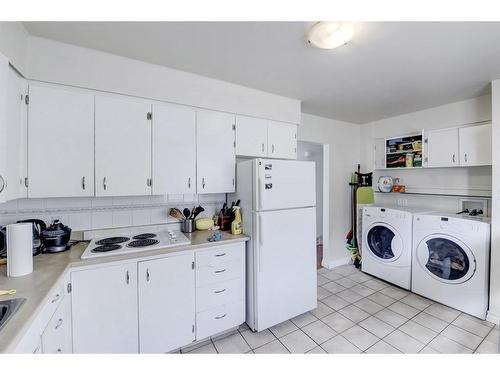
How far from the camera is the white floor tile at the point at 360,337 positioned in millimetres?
1881

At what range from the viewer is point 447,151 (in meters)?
2.63

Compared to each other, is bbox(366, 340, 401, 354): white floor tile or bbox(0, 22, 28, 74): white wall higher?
bbox(0, 22, 28, 74): white wall

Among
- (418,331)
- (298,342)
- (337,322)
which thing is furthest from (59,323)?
(418,331)

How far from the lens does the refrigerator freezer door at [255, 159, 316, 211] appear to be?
1959 mm

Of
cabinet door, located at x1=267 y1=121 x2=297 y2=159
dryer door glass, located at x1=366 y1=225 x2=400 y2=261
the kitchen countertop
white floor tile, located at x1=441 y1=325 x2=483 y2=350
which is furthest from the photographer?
dryer door glass, located at x1=366 y1=225 x2=400 y2=261

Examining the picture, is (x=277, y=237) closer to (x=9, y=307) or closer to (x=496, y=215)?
(x=9, y=307)

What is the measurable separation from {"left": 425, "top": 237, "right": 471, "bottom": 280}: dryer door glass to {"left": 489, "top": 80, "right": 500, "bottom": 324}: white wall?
0.63ft

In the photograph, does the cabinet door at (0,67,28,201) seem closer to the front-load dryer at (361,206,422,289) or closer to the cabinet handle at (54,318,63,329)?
the cabinet handle at (54,318,63,329)

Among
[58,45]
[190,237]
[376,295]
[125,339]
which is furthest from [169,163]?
[376,295]

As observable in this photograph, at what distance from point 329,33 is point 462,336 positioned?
108 inches

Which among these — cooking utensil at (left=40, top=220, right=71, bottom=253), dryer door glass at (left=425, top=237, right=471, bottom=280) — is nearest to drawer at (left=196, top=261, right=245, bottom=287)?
cooking utensil at (left=40, top=220, right=71, bottom=253)

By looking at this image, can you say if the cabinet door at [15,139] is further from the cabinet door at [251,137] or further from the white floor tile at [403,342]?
the white floor tile at [403,342]

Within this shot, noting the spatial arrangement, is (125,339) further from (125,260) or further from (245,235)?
(245,235)

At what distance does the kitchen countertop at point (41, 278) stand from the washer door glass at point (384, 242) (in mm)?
2131
